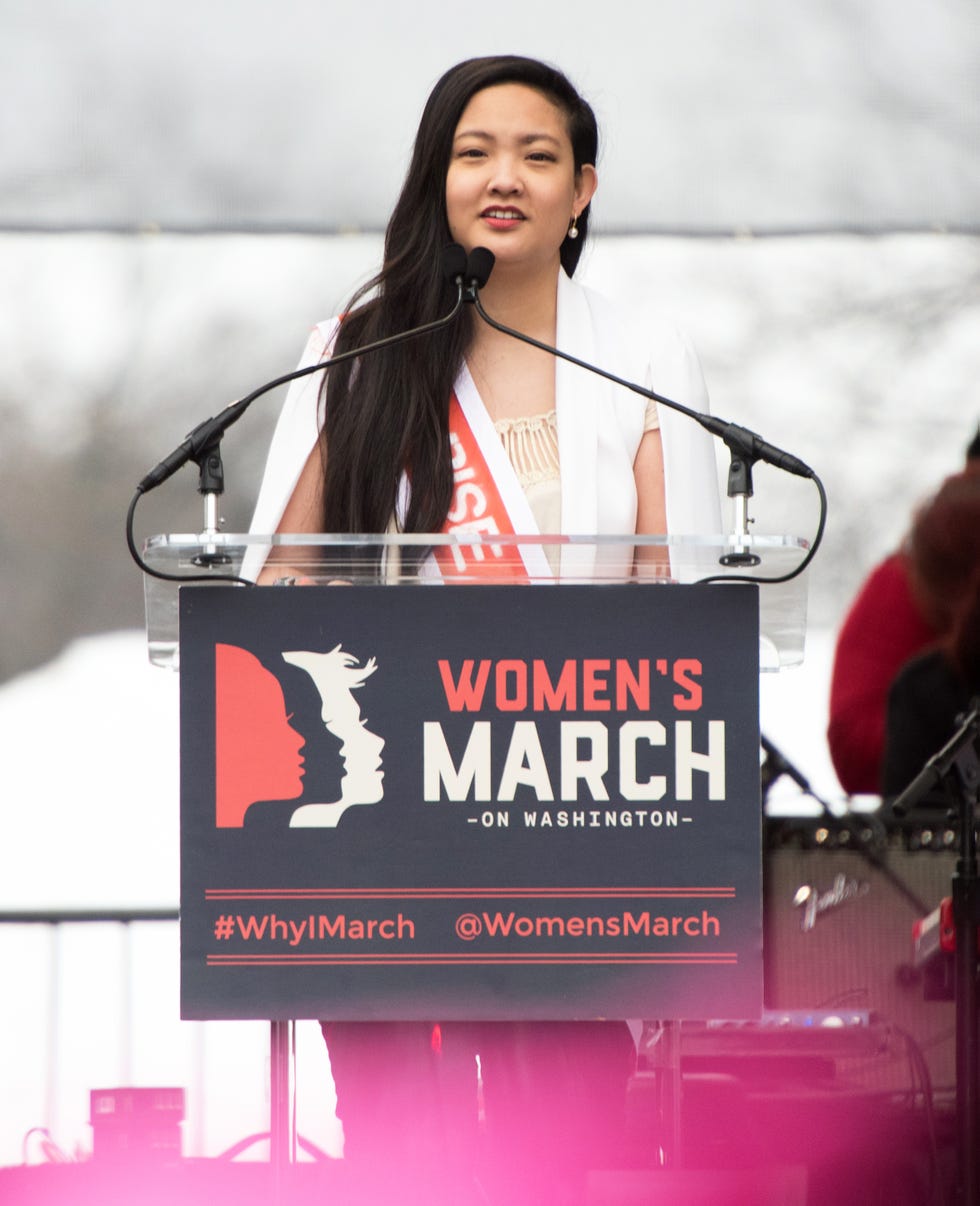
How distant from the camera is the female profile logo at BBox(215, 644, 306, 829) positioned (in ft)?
4.91

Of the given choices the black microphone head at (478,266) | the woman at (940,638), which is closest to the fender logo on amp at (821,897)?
the woman at (940,638)

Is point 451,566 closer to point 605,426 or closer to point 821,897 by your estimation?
point 605,426

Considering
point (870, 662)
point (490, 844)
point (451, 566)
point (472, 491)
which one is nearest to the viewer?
point (490, 844)

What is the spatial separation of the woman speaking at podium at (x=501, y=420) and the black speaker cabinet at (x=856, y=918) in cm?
131

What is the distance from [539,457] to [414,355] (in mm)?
174

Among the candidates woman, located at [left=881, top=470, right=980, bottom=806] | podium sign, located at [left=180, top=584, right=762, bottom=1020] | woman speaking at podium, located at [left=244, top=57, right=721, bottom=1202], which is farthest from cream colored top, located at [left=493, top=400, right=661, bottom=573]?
woman, located at [left=881, top=470, right=980, bottom=806]

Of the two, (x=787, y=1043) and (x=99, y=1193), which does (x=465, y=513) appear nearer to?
(x=99, y=1193)

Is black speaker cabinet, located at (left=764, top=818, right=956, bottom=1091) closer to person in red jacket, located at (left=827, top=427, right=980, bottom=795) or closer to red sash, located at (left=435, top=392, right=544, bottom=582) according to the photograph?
person in red jacket, located at (left=827, top=427, right=980, bottom=795)

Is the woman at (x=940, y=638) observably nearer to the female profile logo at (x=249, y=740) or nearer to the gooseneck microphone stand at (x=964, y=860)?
the gooseneck microphone stand at (x=964, y=860)

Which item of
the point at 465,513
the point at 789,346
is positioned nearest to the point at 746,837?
the point at 465,513

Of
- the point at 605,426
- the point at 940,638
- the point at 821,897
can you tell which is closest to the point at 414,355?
the point at 605,426

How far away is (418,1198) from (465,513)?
2.17ft

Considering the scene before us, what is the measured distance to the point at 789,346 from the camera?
162 inches

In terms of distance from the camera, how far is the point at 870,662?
3.85m
